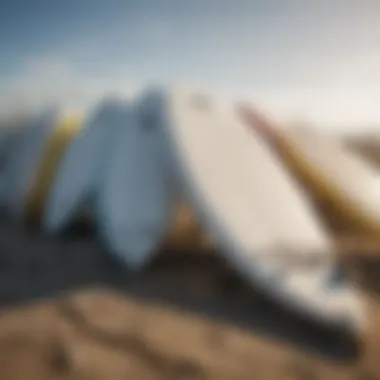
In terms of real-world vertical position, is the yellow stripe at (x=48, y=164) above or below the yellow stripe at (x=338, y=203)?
above

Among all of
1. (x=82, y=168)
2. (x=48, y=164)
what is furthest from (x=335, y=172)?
(x=48, y=164)

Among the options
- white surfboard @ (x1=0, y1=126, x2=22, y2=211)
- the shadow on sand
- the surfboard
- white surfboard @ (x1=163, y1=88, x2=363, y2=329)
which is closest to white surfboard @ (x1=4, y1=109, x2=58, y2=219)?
white surfboard @ (x1=0, y1=126, x2=22, y2=211)

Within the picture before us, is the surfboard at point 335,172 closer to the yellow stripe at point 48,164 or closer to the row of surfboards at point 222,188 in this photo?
the row of surfboards at point 222,188

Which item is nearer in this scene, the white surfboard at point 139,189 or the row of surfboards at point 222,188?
the row of surfboards at point 222,188

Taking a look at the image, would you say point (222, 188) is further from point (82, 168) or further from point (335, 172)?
point (82, 168)

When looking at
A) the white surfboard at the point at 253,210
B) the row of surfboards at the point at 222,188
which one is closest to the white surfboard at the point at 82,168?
the row of surfboards at the point at 222,188

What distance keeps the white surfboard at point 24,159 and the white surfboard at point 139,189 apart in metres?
0.70

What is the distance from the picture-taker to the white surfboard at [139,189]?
6.77 feet

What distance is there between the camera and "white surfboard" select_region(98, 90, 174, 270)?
206cm

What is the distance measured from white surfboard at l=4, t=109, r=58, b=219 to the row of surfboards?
98 millimetres

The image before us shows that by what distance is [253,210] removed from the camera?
6.24 ft

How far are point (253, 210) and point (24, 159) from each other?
1.56 meters

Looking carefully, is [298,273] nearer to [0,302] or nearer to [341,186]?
[341,186]

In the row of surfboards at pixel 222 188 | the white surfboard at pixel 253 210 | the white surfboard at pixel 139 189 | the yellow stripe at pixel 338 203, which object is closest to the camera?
the white surfboard at pixel 253 210
